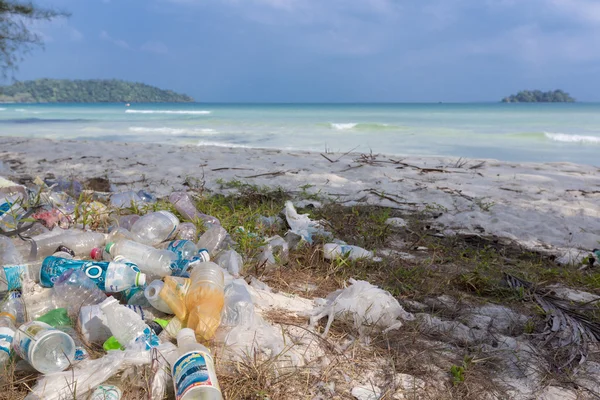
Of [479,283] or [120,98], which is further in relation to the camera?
[120,98]

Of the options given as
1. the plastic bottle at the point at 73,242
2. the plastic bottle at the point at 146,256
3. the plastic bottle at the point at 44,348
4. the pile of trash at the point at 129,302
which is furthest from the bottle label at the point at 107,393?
the plastic bottle at the point at 73,242

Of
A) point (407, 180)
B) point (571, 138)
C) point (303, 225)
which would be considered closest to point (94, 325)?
point (303, 225)

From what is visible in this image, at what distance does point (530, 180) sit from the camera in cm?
472

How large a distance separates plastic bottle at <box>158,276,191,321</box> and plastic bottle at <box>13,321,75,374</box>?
353 millimetres

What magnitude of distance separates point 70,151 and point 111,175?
2.32 metres

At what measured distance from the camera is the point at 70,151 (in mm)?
6480

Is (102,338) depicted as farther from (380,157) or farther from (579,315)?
(380,157)

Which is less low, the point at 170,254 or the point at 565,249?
the point at 170,254

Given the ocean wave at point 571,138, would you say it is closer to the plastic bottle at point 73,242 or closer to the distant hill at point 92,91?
the plastic bottle at point 73,242

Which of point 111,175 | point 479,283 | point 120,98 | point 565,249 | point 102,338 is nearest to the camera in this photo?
point 102,338

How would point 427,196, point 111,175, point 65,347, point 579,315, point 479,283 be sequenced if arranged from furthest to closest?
point 111,175 < point 427,196 < point 479,283 < point 579,315 < point 65,347

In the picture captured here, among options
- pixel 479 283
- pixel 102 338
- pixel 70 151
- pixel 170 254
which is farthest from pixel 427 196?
pixel 70 151

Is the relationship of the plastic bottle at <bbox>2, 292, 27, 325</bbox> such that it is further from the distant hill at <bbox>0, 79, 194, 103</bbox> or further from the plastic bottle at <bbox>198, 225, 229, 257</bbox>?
the distant hill at <bbox>0, 79, 194, 103</bbox>

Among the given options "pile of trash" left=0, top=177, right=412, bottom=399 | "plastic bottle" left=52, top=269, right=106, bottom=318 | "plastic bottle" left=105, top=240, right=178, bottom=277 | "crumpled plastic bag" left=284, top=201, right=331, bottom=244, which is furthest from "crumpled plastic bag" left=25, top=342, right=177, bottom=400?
"crumpled plastic bag" left=284, top=201, right=331, bottom=244
